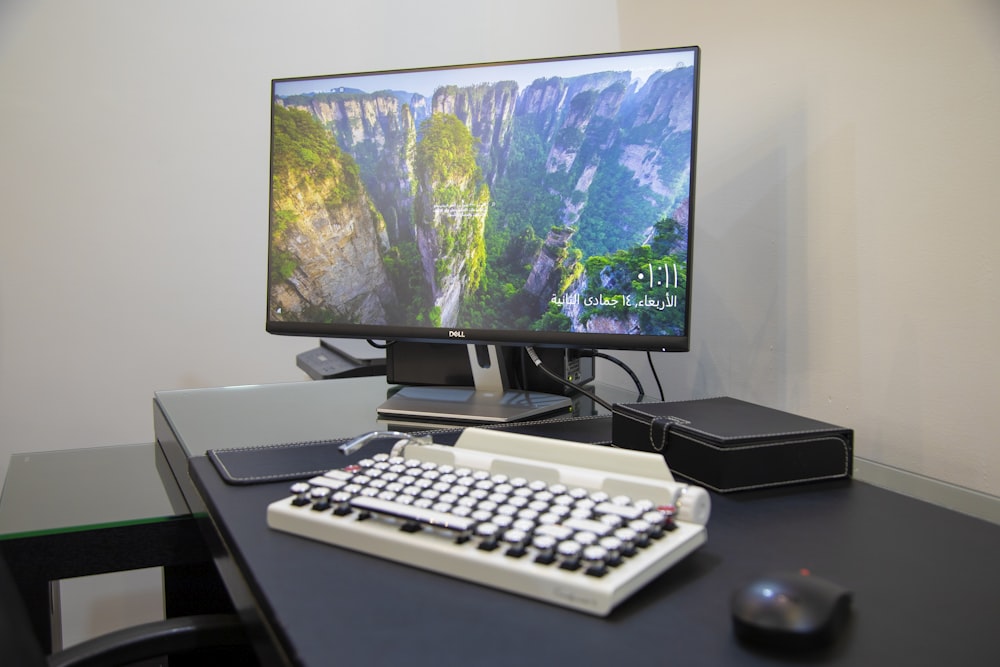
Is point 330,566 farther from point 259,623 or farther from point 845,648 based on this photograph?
point 845,648

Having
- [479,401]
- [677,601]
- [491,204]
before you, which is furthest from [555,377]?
[677,601]

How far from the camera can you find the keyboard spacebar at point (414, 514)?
61 centimetres

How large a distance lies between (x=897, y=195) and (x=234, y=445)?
87cm

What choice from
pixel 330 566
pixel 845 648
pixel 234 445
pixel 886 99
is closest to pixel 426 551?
pixel 330 566

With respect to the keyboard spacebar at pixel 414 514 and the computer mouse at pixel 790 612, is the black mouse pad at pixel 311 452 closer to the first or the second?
the keyboard spacebar at pixel 414 514

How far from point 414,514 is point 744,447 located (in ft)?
1.15

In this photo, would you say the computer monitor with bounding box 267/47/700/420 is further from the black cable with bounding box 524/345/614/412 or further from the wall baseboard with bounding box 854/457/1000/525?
the wall baseboard with bounding box 854/457/1000/525

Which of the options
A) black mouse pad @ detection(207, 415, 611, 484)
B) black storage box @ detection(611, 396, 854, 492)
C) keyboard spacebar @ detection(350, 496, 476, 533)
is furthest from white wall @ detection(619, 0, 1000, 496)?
keyboard spacebar @ detection(350, 496, 476, 533)

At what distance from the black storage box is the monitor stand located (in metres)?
0.28

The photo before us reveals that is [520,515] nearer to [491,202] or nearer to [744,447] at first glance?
[744,447]

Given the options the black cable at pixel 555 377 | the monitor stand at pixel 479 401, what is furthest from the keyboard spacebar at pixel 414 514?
the black cable at pixel 555 377

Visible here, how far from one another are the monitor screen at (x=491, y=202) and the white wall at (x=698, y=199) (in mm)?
202

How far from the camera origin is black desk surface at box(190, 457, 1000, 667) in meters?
0.47

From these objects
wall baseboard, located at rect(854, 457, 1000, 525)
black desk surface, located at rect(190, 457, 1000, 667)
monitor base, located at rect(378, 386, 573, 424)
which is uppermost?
monitor base, located at rect(378, 386, 573, 424)
